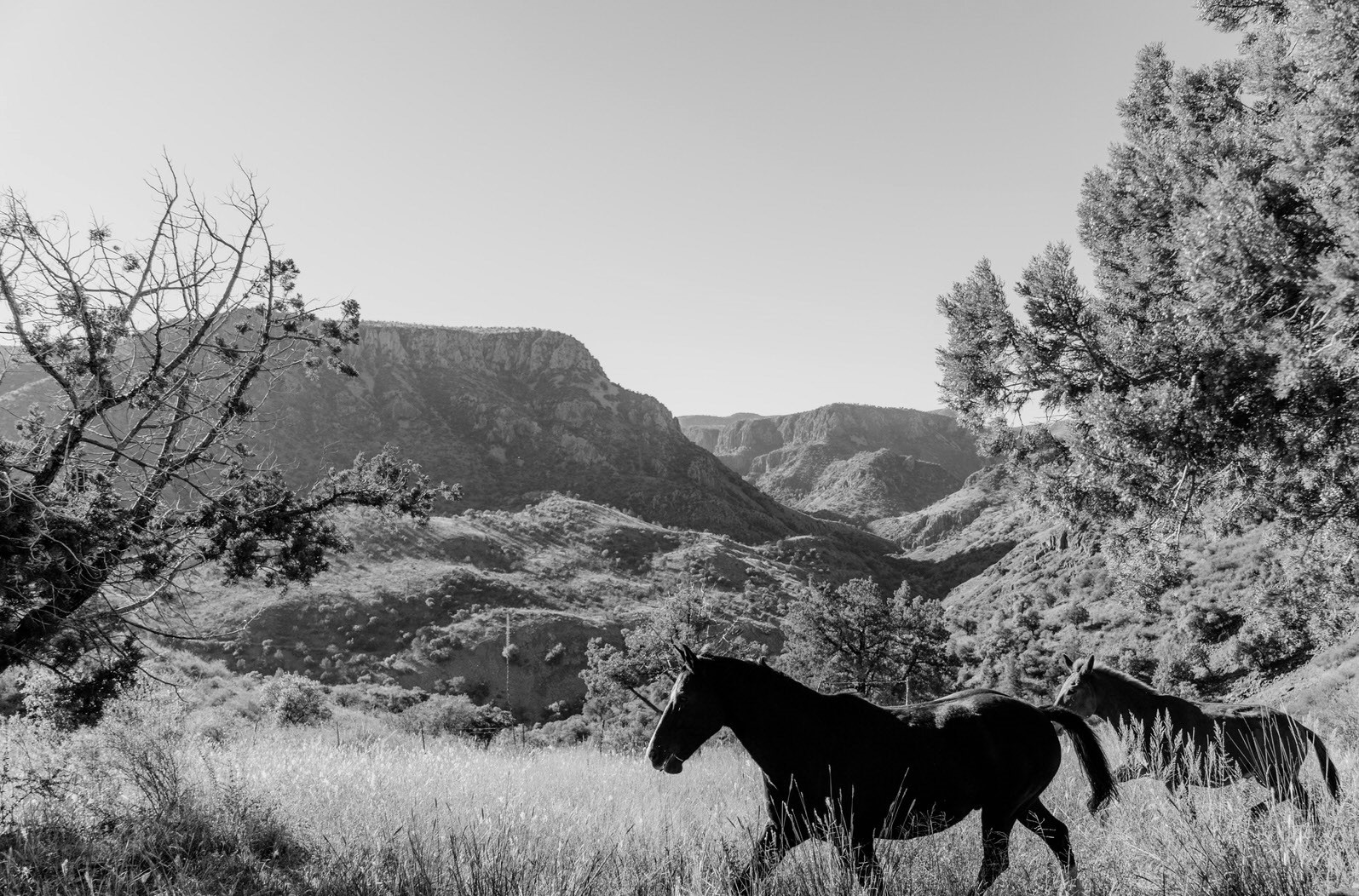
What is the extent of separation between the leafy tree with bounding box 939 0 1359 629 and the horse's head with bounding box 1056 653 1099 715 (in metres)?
2.39

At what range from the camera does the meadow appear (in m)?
3.45

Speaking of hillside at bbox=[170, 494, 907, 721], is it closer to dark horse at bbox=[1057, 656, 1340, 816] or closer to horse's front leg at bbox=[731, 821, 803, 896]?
dark horse at bbox=[1057, 656, 1340, 816]

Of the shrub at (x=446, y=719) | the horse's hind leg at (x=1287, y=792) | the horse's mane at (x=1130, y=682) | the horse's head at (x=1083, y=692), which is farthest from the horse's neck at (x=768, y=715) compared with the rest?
the shrub at (x=446, y=719)

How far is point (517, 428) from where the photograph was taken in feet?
407

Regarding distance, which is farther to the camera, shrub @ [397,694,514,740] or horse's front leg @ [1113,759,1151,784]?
shrub @ [397,694,514,740]

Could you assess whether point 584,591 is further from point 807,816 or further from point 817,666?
point 807,816

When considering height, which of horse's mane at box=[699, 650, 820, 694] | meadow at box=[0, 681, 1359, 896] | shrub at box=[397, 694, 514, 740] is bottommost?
shrub at box=[397, 694, 514, 740]

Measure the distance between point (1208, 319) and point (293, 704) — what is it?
2837 cm

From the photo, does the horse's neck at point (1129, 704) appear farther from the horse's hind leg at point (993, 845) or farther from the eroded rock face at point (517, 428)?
the eroded rock face at point (517, 428)

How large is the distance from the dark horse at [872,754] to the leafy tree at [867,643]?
101 ft

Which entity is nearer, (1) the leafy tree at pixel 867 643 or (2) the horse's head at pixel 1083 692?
(2) the horse's head at pixel 1083 692

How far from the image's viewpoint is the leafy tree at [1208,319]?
20.3 feet

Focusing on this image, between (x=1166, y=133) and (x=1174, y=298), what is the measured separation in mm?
3386

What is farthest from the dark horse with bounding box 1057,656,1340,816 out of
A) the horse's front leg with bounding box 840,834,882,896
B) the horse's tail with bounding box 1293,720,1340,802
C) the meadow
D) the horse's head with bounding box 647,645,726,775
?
the horse's head with bounding box 647,645,726,775
